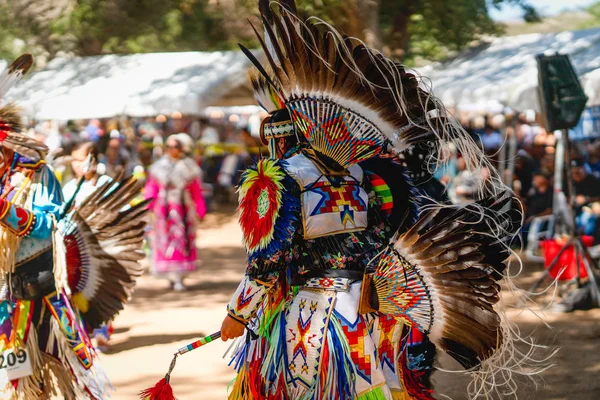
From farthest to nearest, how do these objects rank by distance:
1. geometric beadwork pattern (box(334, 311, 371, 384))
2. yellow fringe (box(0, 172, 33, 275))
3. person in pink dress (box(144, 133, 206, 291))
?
person in pink dress (box(144, 133, 206, 291)) → yellow fringe (box(0, 172, 33, 275)) → geometric beadwork pattern (box(334, 311, 371, 384))

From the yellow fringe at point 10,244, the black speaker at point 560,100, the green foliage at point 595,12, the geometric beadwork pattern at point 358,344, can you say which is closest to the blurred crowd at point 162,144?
the black speaker at point 560,100

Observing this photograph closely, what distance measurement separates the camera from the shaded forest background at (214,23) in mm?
12344

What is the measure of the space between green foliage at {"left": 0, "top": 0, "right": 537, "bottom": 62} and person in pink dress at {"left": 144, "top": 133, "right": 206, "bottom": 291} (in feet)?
8.94

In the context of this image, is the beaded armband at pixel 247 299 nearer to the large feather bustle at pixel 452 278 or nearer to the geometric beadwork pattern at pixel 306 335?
the geometric beadwork pattern at pixel 306 335

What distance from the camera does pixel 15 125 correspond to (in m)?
4.41

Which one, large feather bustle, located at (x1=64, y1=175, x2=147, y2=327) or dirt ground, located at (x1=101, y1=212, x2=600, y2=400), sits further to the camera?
dirt ground, located at (x1=101, y1=212, x2=600, y2=400)

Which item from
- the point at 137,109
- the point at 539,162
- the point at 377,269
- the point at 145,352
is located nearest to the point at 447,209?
the point at 377,269

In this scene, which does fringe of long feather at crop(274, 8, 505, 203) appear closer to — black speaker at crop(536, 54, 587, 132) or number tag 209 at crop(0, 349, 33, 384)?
number tag 209 at crop(0, 349, 33, 384)

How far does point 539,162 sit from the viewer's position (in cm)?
1490

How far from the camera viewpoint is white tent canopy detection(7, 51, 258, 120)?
1736 cm

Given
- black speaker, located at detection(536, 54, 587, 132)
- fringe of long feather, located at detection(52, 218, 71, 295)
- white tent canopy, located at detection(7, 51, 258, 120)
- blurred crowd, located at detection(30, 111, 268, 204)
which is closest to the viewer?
fringe of long feather, located at detection(52, 218, 71, 295)

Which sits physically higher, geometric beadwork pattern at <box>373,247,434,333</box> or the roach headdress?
the roach headdress

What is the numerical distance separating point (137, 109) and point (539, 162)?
316 inches

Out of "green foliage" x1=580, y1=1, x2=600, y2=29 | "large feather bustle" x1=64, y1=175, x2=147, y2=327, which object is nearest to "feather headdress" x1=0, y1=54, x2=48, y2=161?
"large feather bustle" x1=64, y1=175, x2=147, y2=327
